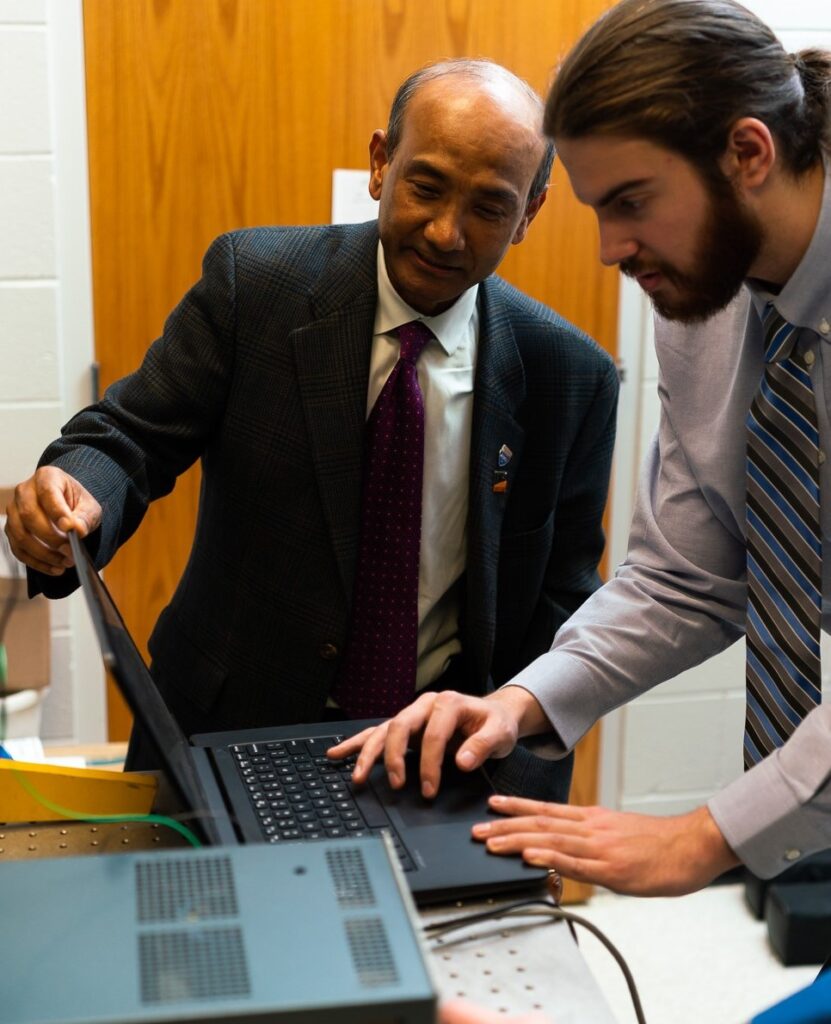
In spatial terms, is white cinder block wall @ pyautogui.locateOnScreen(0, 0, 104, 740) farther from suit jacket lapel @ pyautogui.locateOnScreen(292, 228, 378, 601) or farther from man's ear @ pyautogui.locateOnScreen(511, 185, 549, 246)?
man's ear @ pyautogui.locateOnScreen(511, 185, 549, 246)

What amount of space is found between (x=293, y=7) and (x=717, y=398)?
1.48m

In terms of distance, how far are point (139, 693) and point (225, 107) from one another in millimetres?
1794

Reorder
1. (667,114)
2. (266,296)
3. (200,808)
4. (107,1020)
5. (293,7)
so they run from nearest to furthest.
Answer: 1. (107,1020)
2. (200,808)
3. (667,114)
4. (266,296)
5. (293,7)

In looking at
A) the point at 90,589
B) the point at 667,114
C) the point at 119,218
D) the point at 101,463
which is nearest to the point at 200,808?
the point at 90,589

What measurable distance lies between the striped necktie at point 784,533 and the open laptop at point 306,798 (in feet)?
1.15

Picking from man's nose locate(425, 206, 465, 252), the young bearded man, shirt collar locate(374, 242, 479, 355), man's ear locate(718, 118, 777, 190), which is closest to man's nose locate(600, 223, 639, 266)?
the young bearded man

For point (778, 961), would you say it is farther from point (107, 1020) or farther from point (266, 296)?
point (107, 1020)

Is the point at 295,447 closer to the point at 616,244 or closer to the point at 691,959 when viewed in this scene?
the point at 616,244

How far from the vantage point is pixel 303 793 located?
1099 millimetres

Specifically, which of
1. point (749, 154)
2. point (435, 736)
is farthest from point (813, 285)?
point (435, 736)

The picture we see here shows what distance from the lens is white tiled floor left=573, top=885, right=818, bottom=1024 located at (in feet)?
8.05

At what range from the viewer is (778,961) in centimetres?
261

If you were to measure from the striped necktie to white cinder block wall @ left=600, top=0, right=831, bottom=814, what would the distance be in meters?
1.41

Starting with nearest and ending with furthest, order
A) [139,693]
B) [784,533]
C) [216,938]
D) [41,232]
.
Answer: [216,938]
[139,693]
[784,533]
[41,232]
